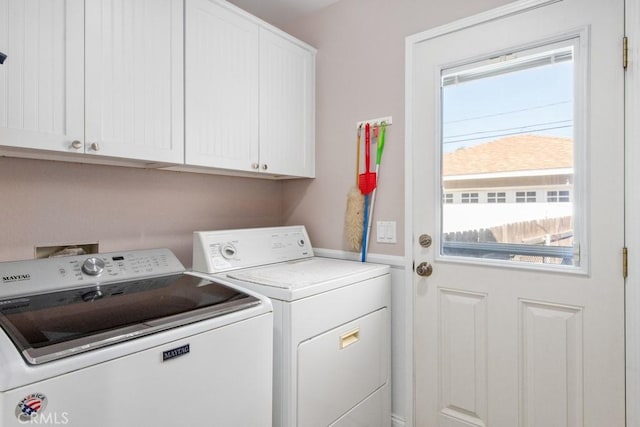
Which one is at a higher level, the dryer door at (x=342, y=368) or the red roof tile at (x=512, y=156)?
the red roof tile at (x=512, y=156)

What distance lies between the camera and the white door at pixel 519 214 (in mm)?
1418

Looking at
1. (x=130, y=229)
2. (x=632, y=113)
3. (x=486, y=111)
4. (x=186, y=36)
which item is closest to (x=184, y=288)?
(x=130, y=229)

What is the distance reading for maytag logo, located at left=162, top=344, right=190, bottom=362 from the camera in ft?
3.32

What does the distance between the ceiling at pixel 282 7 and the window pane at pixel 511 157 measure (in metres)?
0.98

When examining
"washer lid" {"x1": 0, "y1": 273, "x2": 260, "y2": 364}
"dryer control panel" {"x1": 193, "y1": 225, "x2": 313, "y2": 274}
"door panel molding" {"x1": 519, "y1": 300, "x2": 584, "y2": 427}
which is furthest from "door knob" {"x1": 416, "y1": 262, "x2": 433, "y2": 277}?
"washer lid" {"x1": 0, "y1": 273, "x2": 260, "y2": 364}

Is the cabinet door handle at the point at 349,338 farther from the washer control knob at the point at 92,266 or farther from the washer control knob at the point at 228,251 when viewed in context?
the washer control knob at the point at 92,266

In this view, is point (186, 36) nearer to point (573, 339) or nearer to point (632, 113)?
point (632, 113)

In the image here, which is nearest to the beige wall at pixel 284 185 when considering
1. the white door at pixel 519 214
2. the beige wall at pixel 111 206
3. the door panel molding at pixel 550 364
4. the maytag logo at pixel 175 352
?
the beige wall at pixel 111 206

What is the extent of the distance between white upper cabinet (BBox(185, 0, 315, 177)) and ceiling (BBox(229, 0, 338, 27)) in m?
0.26

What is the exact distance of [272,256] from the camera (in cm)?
201

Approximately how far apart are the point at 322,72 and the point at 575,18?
1.32m

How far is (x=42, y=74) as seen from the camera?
1.22 m

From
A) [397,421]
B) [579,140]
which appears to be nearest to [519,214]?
[579,140]

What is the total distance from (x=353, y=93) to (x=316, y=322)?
1352 millimetres
